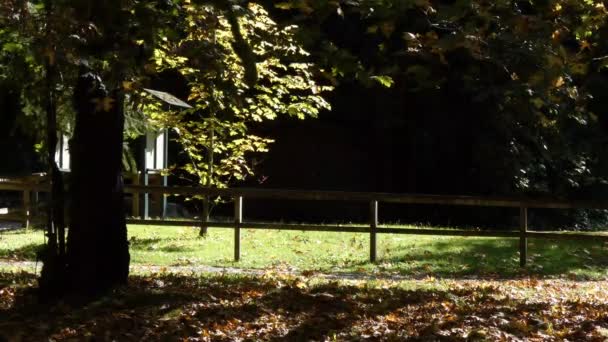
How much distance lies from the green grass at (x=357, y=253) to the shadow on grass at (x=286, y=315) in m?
4.27

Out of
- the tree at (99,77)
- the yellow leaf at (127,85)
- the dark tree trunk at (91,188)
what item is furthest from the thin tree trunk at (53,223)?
the yellow leaf at (127,85)

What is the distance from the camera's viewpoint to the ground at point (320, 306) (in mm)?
7816

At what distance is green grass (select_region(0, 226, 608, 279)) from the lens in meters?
13.9

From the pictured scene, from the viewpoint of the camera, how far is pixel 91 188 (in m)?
8.80

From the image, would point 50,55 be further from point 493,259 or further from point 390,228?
point 493,259

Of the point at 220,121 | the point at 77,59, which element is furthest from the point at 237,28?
the point at 220,121

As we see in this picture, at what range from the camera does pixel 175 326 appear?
793cm

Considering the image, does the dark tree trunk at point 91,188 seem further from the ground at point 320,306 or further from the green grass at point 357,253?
the green grass at point 357,253

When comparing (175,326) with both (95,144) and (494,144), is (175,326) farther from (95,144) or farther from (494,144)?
(494,144)

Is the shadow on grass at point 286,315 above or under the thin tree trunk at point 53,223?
under

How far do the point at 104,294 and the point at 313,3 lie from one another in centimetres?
355

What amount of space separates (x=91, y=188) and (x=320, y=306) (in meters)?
2.54

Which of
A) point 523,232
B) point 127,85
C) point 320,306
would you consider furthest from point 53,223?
point 523,232

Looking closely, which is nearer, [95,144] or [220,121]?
[95,144]
